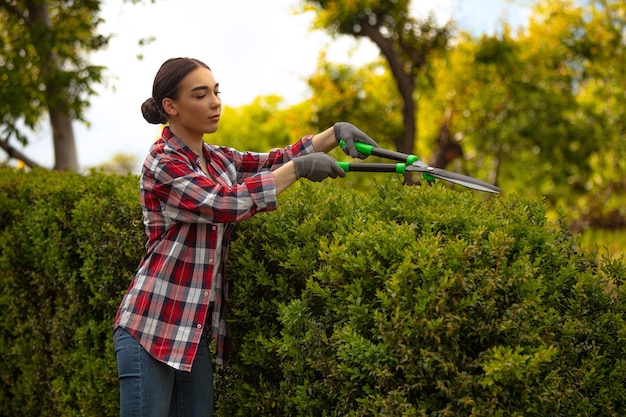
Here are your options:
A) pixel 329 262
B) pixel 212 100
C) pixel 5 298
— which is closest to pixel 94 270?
pixel 5 298

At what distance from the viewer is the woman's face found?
3.64m

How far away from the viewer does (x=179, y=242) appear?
352cm

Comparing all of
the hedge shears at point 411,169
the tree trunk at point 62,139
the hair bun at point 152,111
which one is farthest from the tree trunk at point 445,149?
the hair bun at point 152,111

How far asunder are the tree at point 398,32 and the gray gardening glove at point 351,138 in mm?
13398

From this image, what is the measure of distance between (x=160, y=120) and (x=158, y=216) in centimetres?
52

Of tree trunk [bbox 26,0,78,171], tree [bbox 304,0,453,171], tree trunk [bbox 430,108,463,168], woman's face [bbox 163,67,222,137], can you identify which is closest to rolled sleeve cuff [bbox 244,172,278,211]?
woman's face [bbox 163,67,222,137]

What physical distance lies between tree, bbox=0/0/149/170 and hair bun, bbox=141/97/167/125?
23.3ft

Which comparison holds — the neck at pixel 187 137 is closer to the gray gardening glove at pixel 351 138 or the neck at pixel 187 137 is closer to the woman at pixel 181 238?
the woman at pixel 181 238

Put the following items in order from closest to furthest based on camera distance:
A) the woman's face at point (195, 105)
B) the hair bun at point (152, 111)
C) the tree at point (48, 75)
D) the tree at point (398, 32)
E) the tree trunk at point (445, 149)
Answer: the woman's face at point (195, 105)
the hair bun at point (152, 111)
the tree at point (48, 75)
the tree at point (398, 32)
the tree trunk at point (445, 149)

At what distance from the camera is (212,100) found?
3.66m

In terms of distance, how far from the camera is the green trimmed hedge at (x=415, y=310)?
3041 mm

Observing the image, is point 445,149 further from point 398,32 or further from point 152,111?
point 152,111

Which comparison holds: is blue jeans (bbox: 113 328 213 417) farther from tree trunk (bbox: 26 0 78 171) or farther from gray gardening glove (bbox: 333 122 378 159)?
tree trunk (bbox: 26 0 78 171)

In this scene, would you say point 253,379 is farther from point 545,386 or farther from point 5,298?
point 5,298
